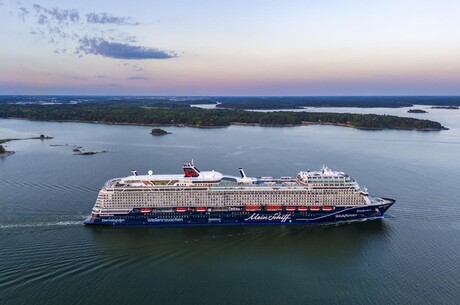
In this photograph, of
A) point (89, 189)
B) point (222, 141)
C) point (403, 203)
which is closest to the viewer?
point (403, 203)

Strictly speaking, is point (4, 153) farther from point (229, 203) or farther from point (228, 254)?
point (228, 254)

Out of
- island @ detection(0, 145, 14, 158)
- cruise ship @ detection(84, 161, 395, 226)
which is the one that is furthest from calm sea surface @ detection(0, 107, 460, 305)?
island @ detection(0, 145, 14, 158)

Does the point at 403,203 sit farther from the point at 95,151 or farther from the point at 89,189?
the point at 95,151

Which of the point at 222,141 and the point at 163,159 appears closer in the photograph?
the point at 163,159

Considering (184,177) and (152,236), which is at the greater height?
(184,177)

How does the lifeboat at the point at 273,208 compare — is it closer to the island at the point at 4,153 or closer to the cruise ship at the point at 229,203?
the cruise ship at the point at 229,203

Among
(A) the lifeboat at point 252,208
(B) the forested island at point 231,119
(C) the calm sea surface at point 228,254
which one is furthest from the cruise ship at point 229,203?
(B) the forested island at point 231,119

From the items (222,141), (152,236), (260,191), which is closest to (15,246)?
(152,236)

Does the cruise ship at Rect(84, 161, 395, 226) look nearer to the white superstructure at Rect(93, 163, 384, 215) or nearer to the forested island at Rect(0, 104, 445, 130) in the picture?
the white superstructure at Rect(93, 163, 384, 215)

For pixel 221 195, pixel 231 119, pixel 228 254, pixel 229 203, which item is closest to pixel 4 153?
pixel 221 195
